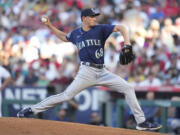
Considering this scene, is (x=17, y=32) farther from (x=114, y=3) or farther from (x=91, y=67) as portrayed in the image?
(x=91, y=67)

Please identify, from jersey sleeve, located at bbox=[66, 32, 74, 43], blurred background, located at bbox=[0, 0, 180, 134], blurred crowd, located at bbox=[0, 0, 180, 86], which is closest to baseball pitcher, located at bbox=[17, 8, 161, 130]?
jersey sleeve, located at bbox=[66, 32, 74, 43]

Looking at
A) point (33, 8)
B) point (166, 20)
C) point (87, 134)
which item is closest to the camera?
point (87, 134)

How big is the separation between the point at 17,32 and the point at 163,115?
26.4 feet

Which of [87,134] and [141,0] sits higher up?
[141,0]

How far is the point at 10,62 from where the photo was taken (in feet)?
49.2

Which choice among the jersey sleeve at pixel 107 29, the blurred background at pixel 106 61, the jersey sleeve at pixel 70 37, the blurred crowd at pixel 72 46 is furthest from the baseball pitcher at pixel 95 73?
the blurred crowd at pixel 72 46

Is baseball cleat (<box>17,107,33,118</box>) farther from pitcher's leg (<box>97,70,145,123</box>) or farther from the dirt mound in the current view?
pitcher's leg (<box>97,70,145,123</box>)

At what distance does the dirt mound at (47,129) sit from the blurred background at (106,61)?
9.81ft

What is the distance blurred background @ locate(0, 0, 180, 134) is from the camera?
33.9 ft

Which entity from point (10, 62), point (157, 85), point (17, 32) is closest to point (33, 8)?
point (17, 32)

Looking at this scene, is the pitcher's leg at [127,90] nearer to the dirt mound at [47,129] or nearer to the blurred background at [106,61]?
the dirt mound at [47,129]

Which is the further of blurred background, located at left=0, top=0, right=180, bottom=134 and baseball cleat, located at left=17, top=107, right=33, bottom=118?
blurred background, located at left=0, top=0, right=180, bottom=134

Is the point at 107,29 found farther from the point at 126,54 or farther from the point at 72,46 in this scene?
the point at 72,46

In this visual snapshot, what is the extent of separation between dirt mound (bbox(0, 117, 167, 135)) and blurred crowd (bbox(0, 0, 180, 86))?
12.9 feet
